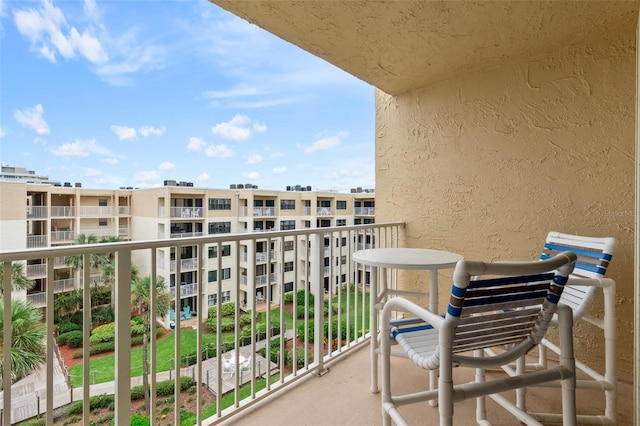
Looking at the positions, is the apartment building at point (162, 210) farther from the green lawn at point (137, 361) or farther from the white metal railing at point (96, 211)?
the green lawn at point (137, 361)

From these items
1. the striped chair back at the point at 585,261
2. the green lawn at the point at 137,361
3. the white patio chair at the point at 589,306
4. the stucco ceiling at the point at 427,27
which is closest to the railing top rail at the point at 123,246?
the green lawn at the point at 137,361

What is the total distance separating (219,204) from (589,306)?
9.71 meters

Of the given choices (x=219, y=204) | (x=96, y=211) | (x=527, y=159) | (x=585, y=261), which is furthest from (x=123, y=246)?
(x=96, y=211)

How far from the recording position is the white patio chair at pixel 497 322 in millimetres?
956

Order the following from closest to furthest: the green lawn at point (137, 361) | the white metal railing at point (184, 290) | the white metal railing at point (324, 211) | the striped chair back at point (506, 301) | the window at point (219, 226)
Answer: the striped chair back at point (506, 301), the green lawn at point (137, 361), the white metal railing at point (184, 290), the white metal railing at point (324, 211), the window at point (219, 226)

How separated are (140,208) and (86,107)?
25.1ft

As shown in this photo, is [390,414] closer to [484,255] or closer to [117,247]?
[117,247]

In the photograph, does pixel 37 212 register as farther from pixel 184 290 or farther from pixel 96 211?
pixel 184 290

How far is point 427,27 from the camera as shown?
6.34 feet

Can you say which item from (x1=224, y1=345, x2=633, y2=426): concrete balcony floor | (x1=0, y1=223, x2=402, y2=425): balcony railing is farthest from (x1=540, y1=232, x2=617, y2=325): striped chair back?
(x1=0, y1=223, x2=402, y2=425): balcony railing

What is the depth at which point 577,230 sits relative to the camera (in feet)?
7.06

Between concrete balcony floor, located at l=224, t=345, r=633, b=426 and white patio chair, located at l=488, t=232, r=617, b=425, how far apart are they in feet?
0.48

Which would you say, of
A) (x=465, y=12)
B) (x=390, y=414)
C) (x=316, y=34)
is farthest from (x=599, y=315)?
(x=316, y=34)

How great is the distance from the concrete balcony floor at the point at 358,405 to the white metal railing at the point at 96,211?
8856 mm
